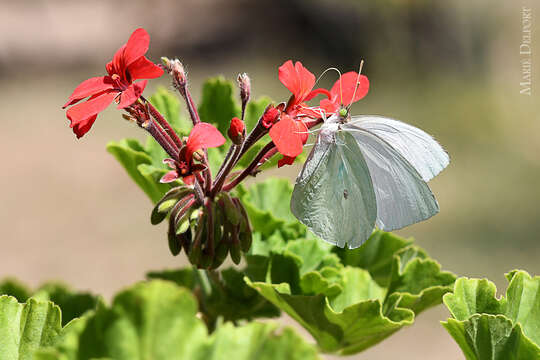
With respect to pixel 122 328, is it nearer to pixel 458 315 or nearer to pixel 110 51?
pixel 458 315

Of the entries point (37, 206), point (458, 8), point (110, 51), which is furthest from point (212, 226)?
point (110, 51)

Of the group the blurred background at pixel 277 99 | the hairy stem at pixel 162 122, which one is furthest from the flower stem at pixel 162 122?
the blurred background at pixel 277 99

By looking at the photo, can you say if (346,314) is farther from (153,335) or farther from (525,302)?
(153,335)

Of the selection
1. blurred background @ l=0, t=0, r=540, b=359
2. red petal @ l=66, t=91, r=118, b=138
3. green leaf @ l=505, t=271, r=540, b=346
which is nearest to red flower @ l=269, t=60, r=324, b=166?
red petal @ l=66, t=91, r=118, b=138

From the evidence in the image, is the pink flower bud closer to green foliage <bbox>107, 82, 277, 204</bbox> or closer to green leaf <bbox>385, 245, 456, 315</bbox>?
green foliage <bbox>107, 82, 277, 204</bbox>

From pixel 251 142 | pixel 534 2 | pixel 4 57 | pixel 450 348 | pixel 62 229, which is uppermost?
pixel 4 57

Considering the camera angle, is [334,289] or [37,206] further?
[37,206]
